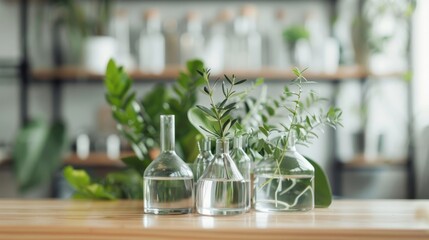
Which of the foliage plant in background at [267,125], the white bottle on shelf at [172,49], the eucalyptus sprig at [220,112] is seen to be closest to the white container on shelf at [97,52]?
the white bottle on shelf at [172,49]

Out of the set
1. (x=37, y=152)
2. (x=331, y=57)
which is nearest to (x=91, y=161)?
(x=37, y=152)

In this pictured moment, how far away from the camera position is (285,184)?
0.83 meters

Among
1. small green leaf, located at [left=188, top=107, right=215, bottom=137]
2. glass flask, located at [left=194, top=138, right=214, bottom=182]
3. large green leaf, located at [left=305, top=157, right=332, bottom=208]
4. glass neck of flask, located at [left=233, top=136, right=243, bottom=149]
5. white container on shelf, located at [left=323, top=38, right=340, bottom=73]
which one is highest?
white container on shelf, located at [left=323, top=38, right=340, bottom=73]

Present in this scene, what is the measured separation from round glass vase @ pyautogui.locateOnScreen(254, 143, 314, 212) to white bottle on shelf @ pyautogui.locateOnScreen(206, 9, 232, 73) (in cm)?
200

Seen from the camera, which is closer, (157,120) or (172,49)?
(157,120)

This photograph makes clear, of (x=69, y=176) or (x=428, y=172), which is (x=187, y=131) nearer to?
(x=69, y=176)

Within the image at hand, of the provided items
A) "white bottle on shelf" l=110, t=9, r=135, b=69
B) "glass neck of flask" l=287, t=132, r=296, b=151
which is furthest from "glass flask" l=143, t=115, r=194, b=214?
"white bottle on shelf" l=110, t=9, r=135, b=69

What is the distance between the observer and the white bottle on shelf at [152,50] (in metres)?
2.88

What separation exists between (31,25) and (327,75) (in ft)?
4.64

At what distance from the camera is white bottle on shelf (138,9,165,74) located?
2883 millimetres

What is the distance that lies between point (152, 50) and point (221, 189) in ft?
7.06

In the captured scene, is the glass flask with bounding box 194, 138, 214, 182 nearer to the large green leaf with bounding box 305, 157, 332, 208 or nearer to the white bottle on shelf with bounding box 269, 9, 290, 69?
the large green leaf with bounding box 305, 157, 332, 208

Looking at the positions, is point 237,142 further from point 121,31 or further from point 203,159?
point 121,31

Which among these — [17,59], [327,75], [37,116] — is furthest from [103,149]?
[327,75]
